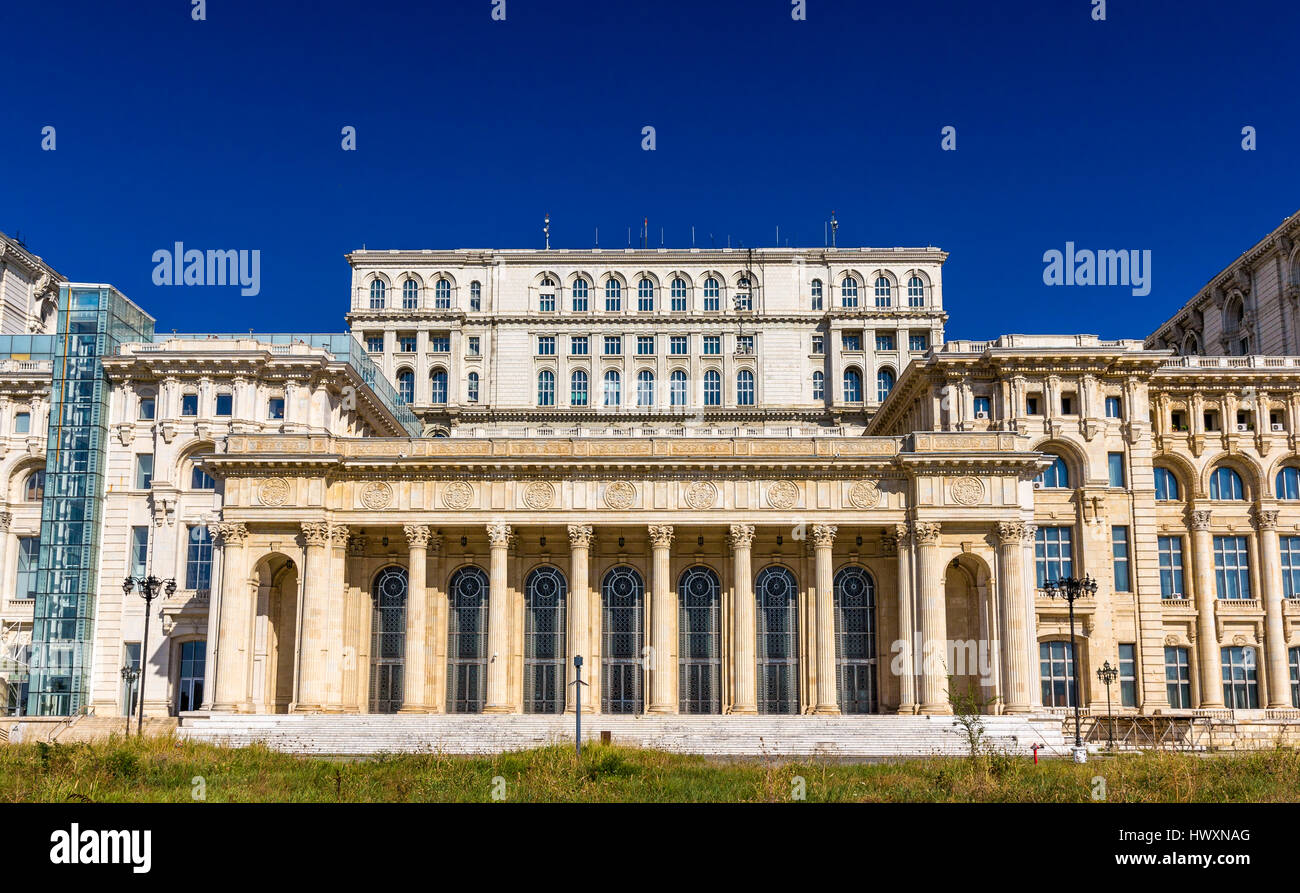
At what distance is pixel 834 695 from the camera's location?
5350 cm

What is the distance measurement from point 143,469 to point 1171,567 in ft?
174

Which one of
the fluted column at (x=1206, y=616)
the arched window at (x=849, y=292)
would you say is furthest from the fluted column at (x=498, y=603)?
the arched window at (x=849, y=292)

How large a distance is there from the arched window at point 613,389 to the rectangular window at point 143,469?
30.7 m

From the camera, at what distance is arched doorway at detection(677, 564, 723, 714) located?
A: 187 ft

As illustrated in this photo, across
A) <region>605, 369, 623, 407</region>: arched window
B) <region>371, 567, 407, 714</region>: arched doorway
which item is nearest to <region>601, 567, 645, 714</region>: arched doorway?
<region>371, 567, 407, 714</region>: arched doorway

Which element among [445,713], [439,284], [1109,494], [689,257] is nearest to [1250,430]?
[1109,494]

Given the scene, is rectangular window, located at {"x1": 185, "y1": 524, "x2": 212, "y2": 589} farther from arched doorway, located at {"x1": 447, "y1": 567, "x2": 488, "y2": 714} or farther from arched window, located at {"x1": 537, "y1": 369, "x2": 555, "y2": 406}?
arched window, located at {"x1": 537, "y1": 369, "x2": 555, "y2": 406}

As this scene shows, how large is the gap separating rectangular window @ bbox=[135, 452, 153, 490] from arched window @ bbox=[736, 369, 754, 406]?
3766 cm

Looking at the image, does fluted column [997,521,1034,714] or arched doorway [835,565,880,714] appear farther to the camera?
arched doorway [835,565,880,714]

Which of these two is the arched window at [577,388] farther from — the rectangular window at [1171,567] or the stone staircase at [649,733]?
the rectangular window at [1171,567]
